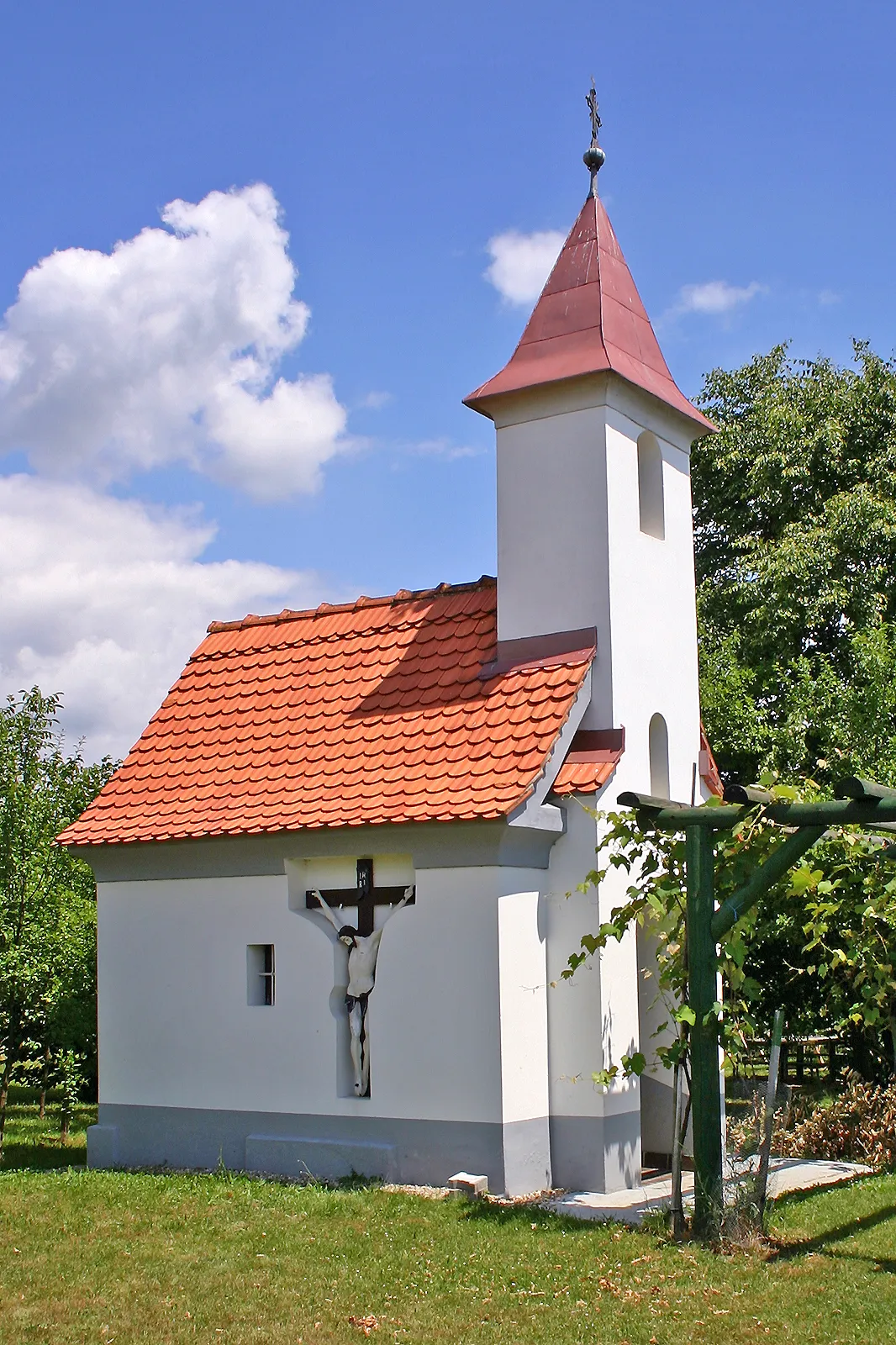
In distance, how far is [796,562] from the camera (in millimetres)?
21719

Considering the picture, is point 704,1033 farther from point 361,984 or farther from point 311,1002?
point 311,1002

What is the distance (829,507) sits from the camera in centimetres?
2241

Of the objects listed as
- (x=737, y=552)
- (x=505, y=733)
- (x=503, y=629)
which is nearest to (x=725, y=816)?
(x=505, y=733)

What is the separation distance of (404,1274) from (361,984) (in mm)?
3630

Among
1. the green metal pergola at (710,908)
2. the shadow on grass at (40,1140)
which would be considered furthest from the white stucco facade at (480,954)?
the green metal pergola at (710,908)

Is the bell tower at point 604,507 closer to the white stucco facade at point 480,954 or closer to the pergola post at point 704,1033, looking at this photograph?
the white stucco facade at point 480,954

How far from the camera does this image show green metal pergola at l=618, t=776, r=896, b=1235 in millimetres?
8859

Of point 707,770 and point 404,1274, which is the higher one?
point 707,770

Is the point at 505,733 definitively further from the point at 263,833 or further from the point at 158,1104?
the point at 158,1104

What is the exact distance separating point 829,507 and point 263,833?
45.1ft

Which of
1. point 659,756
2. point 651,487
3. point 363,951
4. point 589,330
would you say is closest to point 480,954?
point 363,951

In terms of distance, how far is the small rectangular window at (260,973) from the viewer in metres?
12.5

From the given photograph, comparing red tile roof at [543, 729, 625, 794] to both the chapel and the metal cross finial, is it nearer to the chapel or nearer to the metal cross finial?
the chapel

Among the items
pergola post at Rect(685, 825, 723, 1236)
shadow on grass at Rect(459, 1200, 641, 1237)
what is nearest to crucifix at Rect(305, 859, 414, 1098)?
shadow on grass at Rect(459, 1200, 641, 1237)
